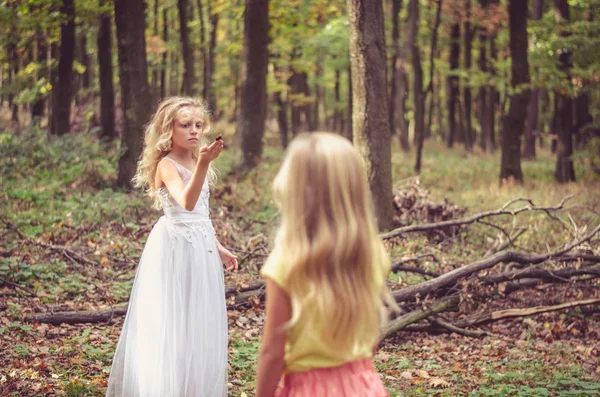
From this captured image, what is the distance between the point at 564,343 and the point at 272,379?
18.5 feet

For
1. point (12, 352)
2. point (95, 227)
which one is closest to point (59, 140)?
point (95, 227)

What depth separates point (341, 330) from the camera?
7.72 feet

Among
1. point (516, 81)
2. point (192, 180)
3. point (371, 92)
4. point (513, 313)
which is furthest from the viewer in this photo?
point (516, 81)

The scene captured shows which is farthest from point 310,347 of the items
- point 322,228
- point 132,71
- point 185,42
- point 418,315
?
point 185,42

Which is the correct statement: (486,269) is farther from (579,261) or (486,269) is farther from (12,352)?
(12,352)

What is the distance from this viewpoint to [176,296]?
4570mm

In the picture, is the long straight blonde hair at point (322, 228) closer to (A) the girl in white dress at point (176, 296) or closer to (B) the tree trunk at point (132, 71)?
(A) the girl in white dress at point (176, 296)

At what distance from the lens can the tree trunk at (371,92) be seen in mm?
9234

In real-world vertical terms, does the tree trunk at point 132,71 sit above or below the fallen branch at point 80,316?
above

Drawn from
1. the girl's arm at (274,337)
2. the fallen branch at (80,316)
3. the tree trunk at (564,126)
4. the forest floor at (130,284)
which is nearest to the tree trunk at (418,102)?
the tree trunk at (564,126)

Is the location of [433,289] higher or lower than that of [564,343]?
higher

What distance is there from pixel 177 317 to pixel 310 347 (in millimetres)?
→ 2405

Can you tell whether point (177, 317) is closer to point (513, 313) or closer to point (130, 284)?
point (130, 284)

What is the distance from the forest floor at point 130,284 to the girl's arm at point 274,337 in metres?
3.07
